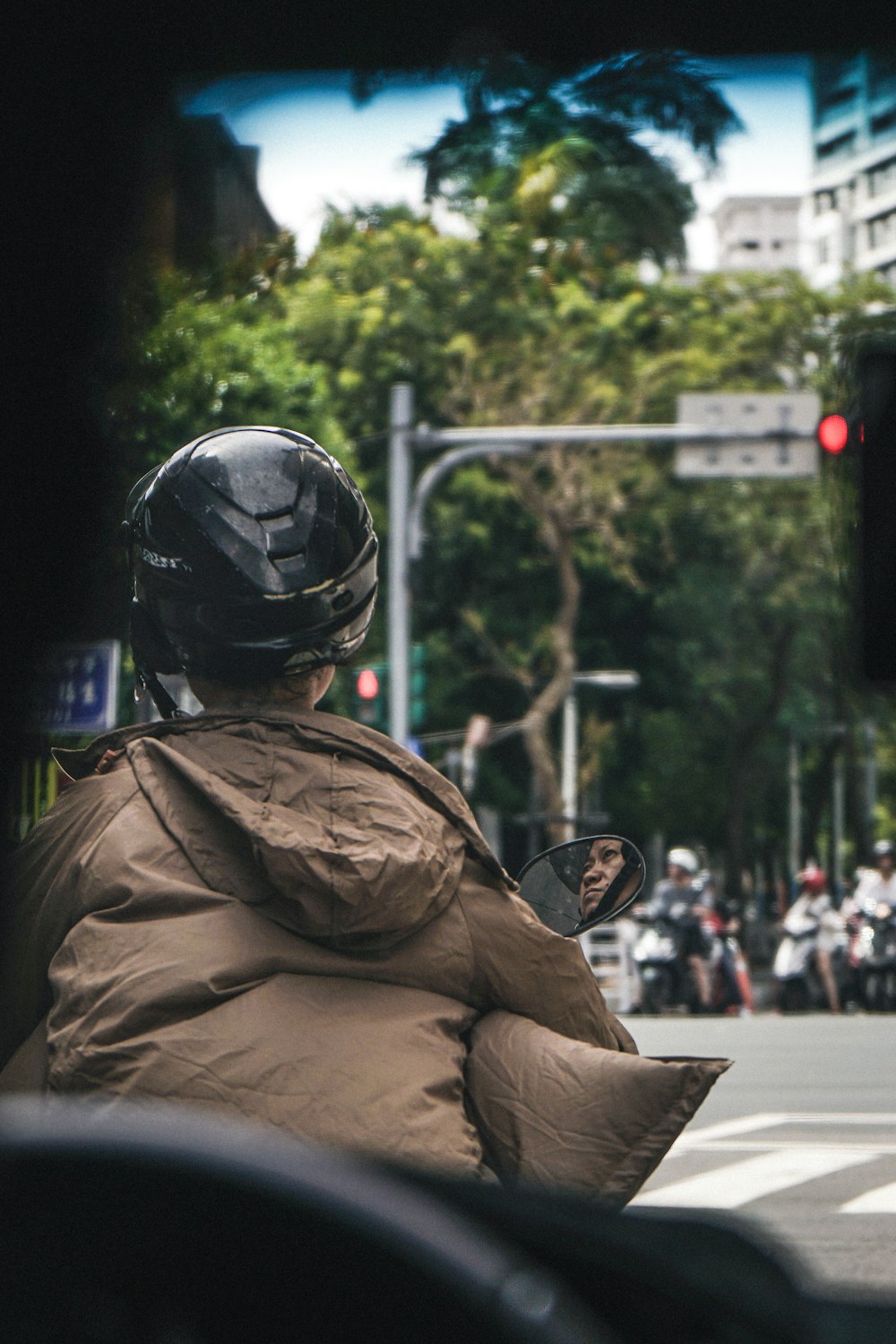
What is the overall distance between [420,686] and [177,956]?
1574cm

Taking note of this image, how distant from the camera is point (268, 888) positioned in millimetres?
1662

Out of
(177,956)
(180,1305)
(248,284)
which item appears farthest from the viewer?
(248,284)

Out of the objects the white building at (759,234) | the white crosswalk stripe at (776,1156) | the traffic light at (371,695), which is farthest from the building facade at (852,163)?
the traffic light at (371,695)

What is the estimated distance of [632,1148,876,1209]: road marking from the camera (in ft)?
25.9

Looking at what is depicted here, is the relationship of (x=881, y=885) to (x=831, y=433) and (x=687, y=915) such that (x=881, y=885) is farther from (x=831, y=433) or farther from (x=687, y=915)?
(x=831, y=433)

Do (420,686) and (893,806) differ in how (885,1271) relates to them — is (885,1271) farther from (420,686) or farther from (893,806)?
(893,806)

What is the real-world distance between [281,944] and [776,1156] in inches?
315

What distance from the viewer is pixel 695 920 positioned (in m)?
19.6

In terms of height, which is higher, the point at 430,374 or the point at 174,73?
the point at 430,374

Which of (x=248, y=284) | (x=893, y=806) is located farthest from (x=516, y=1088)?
(x=893, y=806)

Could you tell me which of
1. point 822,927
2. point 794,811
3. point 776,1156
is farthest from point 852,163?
point 776,1156

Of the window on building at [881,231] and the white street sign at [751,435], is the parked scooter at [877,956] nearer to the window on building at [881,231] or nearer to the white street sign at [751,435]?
the white street sign at [751,435]

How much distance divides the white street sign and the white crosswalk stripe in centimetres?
522

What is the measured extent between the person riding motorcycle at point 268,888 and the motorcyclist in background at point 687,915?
58.9 ft
